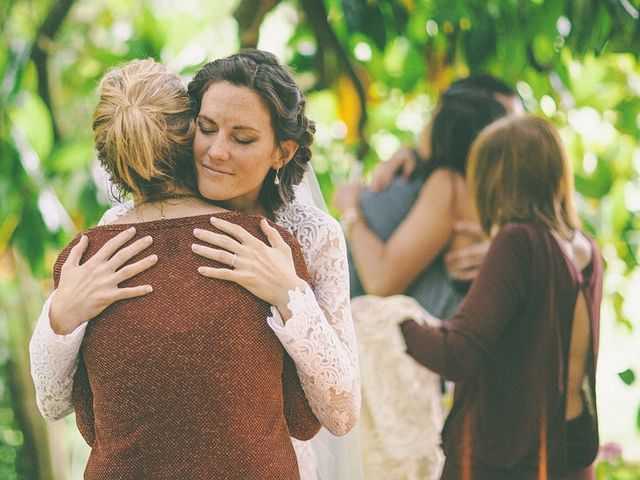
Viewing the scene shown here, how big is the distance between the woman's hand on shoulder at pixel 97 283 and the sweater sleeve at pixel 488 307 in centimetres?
102

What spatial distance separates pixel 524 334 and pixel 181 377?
1.09 metres

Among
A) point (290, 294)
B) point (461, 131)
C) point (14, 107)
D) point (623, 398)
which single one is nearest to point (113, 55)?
point (14, 107)

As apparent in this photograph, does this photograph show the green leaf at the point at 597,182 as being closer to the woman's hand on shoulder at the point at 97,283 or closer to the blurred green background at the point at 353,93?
the blurred green background at the point at 353,93

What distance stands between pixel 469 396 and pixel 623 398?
4.45 meters

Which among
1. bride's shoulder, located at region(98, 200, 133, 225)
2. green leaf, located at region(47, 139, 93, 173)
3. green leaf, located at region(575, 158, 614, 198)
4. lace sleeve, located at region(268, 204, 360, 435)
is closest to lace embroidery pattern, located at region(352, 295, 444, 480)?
green leaf, located at region(575, 158, 614, 198)

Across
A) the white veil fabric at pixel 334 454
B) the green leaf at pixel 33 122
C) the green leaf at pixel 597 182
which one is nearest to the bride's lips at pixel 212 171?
the white veil fabric at pixel 334 454

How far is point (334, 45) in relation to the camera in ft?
11.1

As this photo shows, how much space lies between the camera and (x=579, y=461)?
7.76ft

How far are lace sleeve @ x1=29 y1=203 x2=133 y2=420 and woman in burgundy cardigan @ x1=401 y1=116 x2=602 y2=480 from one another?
103cm

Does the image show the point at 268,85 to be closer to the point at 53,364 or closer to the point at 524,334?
the point at 53,364

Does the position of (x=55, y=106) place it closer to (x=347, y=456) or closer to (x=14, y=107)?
(x=14, y=107)

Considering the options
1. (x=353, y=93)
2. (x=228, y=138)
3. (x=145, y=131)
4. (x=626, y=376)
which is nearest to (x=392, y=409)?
(x=626, y=376)

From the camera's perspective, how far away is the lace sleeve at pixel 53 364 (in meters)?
1.58

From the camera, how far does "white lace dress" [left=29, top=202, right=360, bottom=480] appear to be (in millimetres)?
1591
